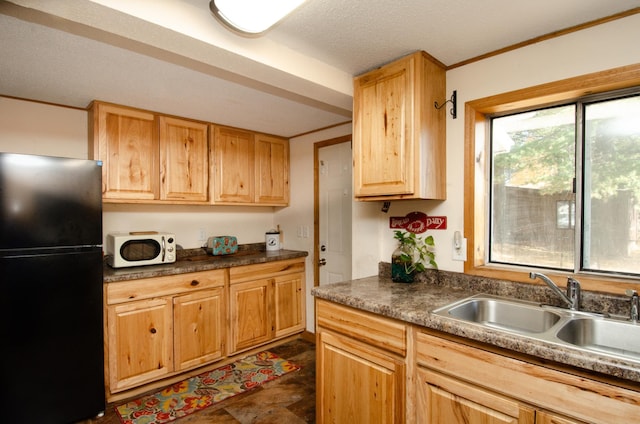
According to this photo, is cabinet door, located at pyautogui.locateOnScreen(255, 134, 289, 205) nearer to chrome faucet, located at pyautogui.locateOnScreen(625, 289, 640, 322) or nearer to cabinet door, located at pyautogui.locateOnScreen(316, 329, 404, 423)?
cabinet door, located at pyautogui.locateOnScreen(316, 329, 404, 423)

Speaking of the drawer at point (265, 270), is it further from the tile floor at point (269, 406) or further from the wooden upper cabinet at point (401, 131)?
the wooden upper cabinet at point (401, 131)

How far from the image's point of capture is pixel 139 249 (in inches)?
100

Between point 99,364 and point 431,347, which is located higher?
point 431,347

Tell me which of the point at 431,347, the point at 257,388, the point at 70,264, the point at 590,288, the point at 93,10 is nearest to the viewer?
the point at 93,10

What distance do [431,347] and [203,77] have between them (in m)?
2.02

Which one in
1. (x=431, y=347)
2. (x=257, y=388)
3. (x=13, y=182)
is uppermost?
(x=13, y=182)

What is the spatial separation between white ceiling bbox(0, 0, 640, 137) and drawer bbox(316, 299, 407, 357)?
134cm

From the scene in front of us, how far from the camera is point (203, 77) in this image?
2068mm

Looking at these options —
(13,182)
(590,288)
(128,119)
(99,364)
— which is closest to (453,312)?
(590,288)

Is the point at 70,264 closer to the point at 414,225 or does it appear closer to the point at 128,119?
the point at 128,119

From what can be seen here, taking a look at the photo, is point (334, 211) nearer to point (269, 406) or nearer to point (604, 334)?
point (269, 406)

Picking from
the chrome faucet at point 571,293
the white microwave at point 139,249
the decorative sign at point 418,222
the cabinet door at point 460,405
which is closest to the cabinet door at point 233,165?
the white microwave at point 139,249

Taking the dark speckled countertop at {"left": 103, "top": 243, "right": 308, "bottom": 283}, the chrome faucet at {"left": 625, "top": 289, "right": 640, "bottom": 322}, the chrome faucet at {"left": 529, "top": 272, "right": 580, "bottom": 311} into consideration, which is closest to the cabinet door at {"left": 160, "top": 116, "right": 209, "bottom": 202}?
the dark speckled countertop at {"left": 103, "top": 243, "right": 308, "bottom": 283}

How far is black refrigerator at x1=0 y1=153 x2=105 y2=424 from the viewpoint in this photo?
6.02 ft
